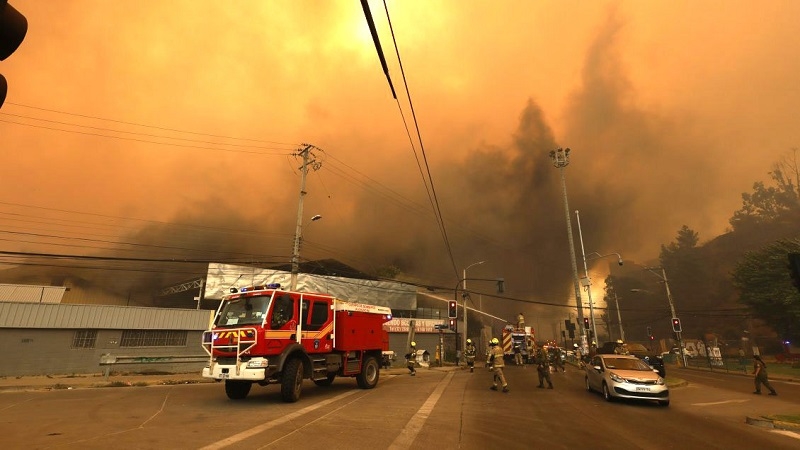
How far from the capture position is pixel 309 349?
1130cm

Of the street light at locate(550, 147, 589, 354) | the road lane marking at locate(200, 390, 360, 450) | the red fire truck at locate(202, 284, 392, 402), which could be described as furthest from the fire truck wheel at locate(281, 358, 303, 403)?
the street light at locate(550, 147, 589, 354)

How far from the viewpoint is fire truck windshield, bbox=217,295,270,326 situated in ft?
34.0

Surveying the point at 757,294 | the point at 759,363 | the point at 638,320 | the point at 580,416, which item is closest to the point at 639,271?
the point at 638,320

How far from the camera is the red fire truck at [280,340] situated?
32.0 feet

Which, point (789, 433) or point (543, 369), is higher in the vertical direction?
point (543, 369)

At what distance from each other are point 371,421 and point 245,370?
3.61 m

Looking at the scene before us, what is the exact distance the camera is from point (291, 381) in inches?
401

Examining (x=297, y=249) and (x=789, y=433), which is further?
(x=297, y=249)

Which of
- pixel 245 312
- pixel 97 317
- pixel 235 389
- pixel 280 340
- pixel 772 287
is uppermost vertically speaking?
pixel 772 287

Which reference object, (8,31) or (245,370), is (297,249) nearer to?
(245,370)

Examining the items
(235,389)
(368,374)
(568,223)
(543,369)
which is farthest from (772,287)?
(235,389)

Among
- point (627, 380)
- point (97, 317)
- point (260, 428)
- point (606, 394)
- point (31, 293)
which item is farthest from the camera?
point (31, 293)

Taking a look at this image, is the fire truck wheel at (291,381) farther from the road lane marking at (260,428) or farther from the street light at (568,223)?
the street light at (568,223)

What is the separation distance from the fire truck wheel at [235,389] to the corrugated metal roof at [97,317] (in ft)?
48.7
